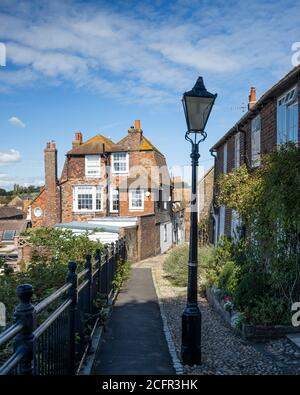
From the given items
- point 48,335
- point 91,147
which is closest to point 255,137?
point 48,335

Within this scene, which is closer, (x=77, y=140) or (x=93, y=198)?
(x=93, y=198)

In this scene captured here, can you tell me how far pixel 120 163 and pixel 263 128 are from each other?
19046 millimetres

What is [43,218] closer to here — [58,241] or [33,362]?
[58,241]

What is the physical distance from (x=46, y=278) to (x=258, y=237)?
4548mm

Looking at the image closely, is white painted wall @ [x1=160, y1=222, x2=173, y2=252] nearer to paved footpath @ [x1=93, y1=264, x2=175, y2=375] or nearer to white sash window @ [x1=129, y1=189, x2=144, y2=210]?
white sash window @ [x1=129, y1=189, x2=144, y2=210]

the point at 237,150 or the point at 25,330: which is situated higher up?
the point at 237,150

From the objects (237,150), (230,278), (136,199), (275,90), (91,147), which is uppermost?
(91,147)

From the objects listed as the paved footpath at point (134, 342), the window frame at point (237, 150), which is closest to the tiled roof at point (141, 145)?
the window frame at point (237, 150)

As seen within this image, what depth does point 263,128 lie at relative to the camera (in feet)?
43.0

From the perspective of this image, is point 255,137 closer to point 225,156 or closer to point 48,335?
point 225,156

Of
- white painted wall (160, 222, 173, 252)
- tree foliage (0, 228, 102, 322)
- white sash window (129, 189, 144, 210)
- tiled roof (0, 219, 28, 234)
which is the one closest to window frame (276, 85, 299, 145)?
tree foliage (0, 228, 102, 322)

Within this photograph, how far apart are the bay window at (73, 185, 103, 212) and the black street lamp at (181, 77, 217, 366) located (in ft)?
82.2
